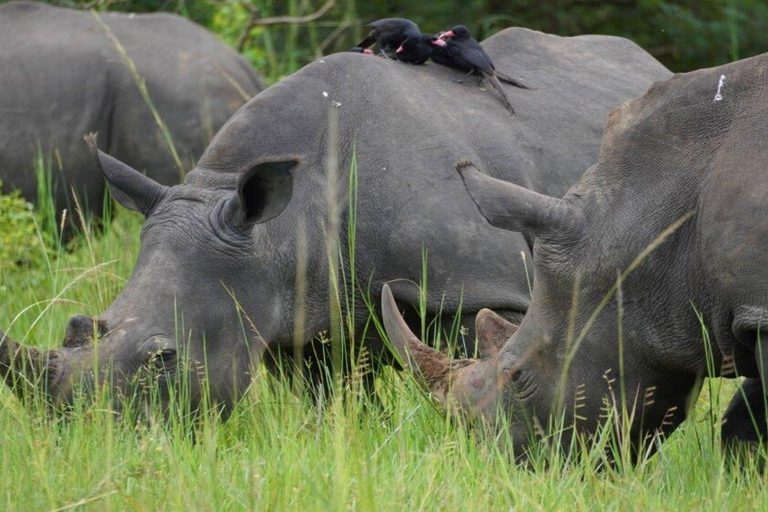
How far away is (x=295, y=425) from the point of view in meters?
4.99

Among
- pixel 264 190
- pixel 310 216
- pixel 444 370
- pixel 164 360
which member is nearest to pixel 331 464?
pixel 444 370

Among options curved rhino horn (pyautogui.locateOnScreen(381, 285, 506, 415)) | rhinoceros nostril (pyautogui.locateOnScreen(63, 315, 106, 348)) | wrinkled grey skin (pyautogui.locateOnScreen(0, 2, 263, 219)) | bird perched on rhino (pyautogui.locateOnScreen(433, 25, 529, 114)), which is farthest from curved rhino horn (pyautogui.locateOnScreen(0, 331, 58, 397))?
wrinkled grey skin (pyautogui.locateOnScreen(0, 2, 263, 219))

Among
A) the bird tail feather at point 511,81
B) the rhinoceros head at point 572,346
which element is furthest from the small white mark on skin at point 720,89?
the bird tail feather at point 511,81

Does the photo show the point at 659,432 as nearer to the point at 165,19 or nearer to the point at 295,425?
the point at 295,425

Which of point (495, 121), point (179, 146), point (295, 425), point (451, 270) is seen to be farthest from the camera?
point (179, 146)

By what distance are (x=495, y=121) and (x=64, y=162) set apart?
11.0 ft

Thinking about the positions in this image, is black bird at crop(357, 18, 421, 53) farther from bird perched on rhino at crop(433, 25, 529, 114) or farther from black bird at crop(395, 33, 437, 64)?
bird perched on rhino at crop(433, 25, 529, 114)

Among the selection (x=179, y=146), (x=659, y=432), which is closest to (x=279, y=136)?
(x=659, y=432)

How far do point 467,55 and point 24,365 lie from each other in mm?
2441

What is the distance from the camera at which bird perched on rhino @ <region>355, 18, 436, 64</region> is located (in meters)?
6.41

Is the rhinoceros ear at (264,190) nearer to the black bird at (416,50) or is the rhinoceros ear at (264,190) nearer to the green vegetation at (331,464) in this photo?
the green vegetation at (331,464)

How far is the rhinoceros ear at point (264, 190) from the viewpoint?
5.45 metres

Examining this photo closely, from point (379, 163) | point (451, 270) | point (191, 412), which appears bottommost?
point (191, 412)

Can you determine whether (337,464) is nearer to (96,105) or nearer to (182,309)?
(182,309)
